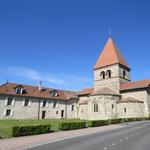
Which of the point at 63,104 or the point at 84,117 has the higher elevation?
the point at 63,104

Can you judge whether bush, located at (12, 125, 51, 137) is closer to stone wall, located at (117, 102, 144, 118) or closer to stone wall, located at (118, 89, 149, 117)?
stone wall, located at (117, 102, 144, 118)

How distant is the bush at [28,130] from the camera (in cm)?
1652

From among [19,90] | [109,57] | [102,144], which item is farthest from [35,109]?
[102,144]

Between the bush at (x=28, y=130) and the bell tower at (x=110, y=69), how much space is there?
30.9 m

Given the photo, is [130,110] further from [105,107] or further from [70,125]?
[70,125]

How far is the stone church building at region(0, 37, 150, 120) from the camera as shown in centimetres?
4069

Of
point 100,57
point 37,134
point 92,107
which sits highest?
point 100,57

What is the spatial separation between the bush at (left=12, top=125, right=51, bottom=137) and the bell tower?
→ 3089 centimetres

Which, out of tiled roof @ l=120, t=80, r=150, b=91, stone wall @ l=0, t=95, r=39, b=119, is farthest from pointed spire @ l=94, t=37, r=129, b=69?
stone wall @ l=0, t=95, r=39, b=119

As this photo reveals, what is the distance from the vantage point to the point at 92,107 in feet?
139

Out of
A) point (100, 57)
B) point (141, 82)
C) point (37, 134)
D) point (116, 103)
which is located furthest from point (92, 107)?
point (37, 134)

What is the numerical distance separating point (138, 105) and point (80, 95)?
19.1 meters

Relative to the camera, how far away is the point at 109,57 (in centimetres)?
5222

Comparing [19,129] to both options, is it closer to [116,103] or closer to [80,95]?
[116,103]
